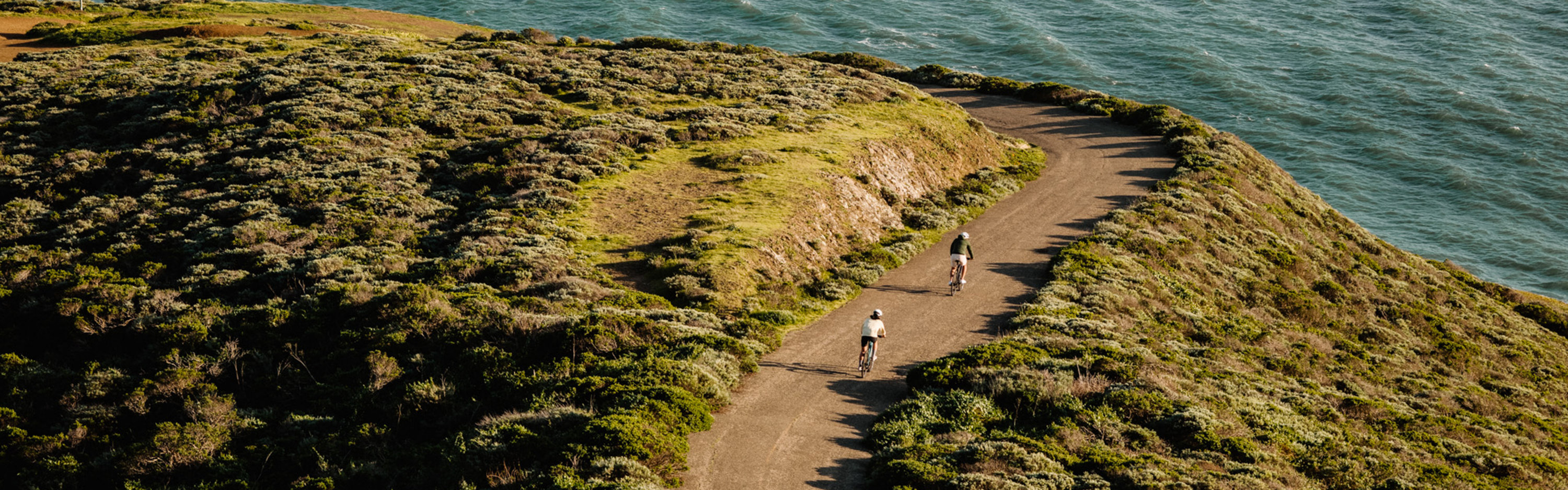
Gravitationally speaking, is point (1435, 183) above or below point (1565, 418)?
above

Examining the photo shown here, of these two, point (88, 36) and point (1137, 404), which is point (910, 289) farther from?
point (88, 36)

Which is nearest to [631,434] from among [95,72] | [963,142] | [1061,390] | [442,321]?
[442,321]

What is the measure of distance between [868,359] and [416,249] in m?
16.3

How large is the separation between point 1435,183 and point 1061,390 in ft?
256

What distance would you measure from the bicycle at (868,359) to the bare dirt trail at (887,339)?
24cm

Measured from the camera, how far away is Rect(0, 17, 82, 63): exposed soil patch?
56281mm

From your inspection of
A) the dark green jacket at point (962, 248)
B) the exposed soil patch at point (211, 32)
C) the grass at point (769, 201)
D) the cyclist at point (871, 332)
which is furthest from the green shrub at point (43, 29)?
the cyclist at point (871, 332)

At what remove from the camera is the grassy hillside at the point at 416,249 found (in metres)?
17.9

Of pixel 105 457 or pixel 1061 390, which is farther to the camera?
pixel 1061 390

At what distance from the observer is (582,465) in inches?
631

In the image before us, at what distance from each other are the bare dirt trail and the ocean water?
41041 mm

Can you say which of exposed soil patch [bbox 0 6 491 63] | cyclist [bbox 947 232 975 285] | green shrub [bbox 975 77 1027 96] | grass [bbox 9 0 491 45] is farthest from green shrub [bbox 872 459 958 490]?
exposed soil patch [bbox 0 6 491 63]

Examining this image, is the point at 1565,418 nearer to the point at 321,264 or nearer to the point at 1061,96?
the point at 1061,96

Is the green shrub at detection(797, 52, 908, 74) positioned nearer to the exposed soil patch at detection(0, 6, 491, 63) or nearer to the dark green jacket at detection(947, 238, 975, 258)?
the exposed soil patch at detection(0, 6, 491, 63)
